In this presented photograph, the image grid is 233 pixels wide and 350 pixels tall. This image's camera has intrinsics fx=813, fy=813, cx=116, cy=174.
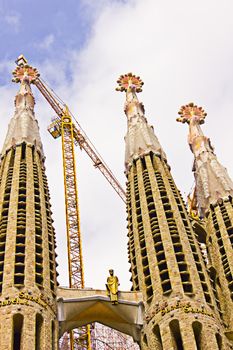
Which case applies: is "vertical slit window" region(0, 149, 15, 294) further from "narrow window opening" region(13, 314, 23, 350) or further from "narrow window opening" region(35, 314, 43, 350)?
"narrow window opening" region(35, 314, 43, 350)

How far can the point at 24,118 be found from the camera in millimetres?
55812

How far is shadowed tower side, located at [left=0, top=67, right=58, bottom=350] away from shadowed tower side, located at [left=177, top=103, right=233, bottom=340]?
30.7 feet

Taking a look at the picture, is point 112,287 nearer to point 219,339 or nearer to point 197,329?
point 197,329

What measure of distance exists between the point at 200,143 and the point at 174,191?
9951mm

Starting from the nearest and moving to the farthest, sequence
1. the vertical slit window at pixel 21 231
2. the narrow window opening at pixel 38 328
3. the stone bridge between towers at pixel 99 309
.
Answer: the narrow window opening at pixel 38 328 → the vertical slit window at pixel 21 231 → the stone bridge between towers at pixel 99 309

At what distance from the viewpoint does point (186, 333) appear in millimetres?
37531

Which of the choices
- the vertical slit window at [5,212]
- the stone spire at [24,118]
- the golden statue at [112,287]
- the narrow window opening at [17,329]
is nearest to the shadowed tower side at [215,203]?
the golden statue at [112,287]

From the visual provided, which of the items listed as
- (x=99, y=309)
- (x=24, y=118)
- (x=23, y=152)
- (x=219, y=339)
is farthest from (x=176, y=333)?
(x=24, y=118)

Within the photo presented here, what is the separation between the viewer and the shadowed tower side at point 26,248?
37.1 meters

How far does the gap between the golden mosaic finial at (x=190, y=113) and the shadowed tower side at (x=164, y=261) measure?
7824 mm

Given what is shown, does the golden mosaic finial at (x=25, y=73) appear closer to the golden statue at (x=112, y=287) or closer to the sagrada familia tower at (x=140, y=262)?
the sagrada familia tower at (x=140, y=262)

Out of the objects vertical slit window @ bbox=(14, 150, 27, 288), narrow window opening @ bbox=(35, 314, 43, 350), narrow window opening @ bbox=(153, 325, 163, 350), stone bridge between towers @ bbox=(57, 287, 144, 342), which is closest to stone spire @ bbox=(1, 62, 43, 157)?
vertical slit window @ bbox=(14, 150, 27, 288)

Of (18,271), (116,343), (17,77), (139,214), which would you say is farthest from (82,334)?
(17,77)

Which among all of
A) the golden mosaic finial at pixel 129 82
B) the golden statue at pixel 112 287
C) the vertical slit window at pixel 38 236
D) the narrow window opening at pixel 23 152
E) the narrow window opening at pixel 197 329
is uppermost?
the golden mosaic finial at pixel 129 82
